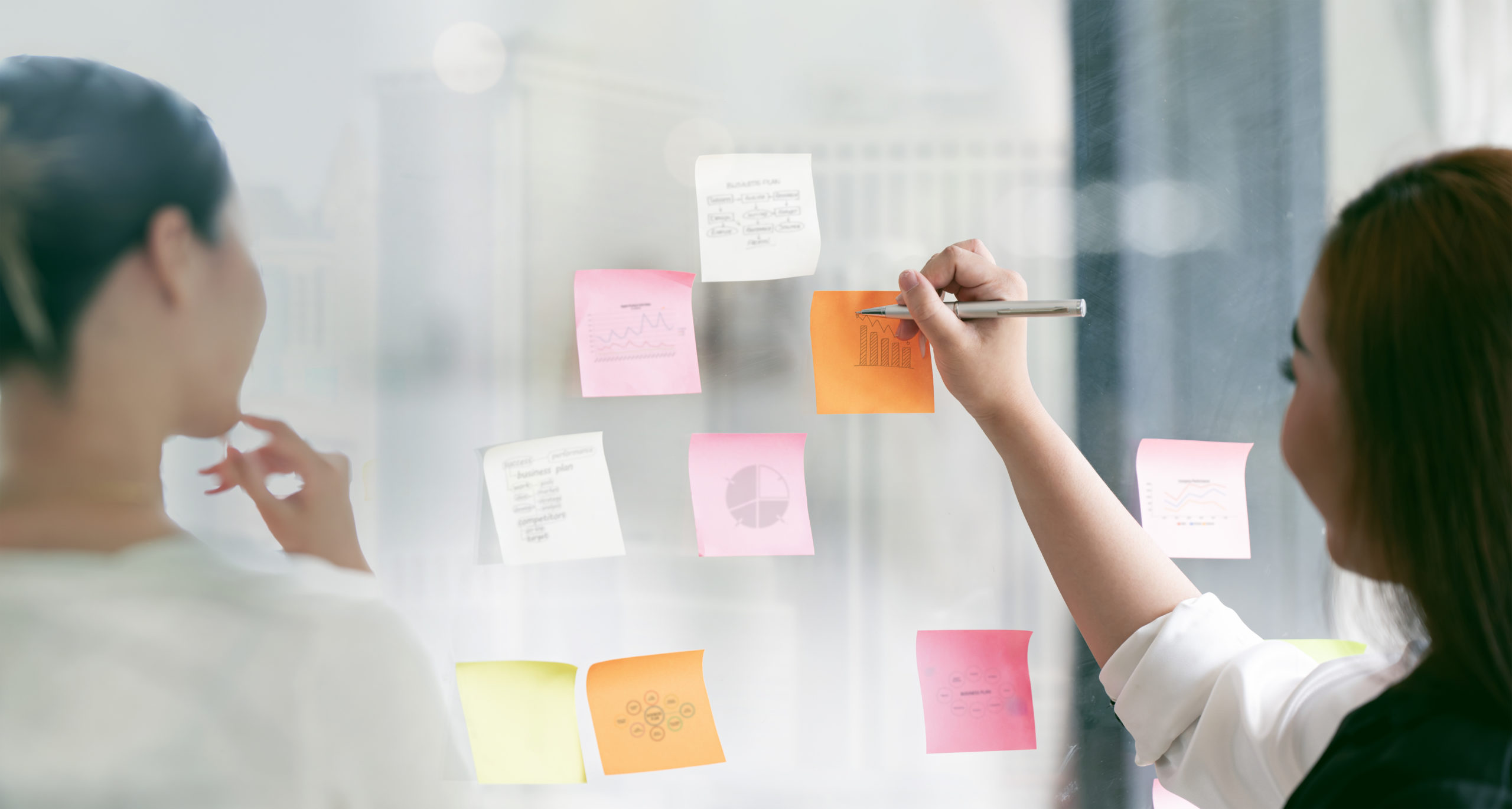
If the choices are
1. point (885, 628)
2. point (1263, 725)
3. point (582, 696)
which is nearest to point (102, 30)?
point (582, 696)

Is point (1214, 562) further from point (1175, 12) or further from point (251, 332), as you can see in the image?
point (251, 332)

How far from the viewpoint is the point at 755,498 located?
69 centimetres

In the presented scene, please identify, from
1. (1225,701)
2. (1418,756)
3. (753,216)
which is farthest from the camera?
(753,216)

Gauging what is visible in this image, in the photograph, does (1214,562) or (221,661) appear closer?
(221,661)

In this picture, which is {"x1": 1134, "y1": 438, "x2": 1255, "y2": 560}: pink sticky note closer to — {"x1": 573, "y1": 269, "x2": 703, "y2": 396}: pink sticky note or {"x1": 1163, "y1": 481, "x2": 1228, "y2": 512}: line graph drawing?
{"x1": 1163, "y1": 481, "x2": 1228, "y2": 512}: line graph drawing

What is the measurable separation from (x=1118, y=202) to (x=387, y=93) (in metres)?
0.65

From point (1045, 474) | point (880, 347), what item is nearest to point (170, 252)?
point (880, 347)

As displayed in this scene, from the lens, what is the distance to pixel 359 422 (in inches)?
26.4

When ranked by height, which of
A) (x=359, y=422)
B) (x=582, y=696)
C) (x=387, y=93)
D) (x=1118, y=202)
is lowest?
(x=582, y=696)

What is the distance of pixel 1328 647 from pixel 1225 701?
9.4 inches

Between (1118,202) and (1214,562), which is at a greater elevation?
(1118,202)

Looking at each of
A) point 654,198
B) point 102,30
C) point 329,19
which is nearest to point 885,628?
point 654,198

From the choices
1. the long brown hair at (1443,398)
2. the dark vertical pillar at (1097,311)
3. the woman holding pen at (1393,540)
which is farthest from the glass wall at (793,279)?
the long brown hair at (1443,398)

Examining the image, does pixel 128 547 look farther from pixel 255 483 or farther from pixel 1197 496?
pixel 1197 496
